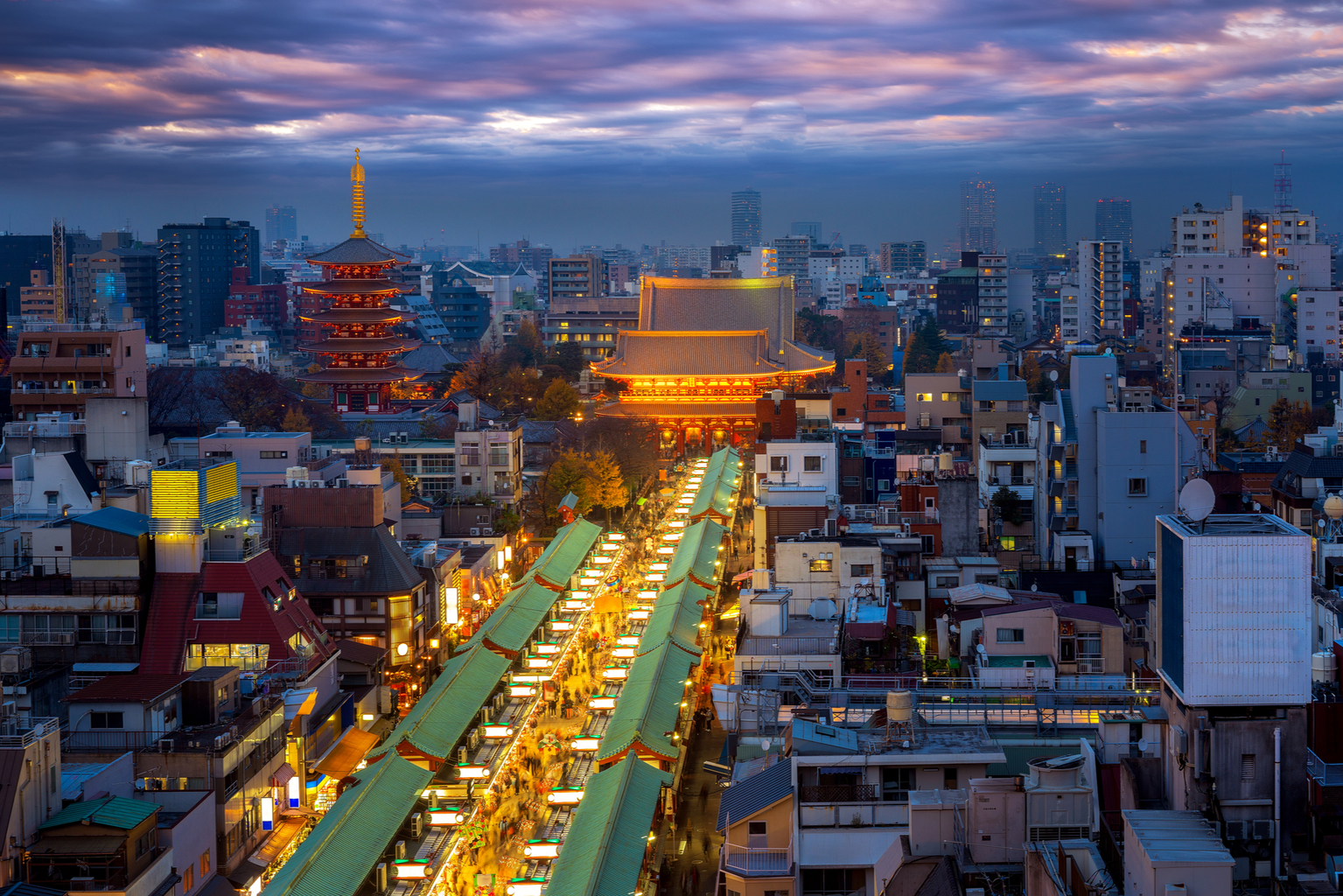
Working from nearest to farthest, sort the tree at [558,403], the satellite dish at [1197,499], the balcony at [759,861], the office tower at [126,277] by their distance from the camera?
the satellite dish at [1197,499]
the balcony at [759,861]
the tree at [558,403]
the office tower at [126,277]

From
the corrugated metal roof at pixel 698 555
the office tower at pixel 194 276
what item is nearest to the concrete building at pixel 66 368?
the corrugated metal roof at pixel 698 555

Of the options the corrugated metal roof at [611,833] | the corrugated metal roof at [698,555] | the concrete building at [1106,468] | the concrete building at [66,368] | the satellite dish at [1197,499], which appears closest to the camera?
the satellite dish at [1197,499]

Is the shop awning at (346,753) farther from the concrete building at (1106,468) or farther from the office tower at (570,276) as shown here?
the office tower at (570,276)

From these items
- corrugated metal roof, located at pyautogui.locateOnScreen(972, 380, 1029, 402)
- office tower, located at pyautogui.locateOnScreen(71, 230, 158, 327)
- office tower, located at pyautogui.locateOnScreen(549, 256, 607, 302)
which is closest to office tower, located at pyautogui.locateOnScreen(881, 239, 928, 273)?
office tower, located at pyautogui.locateOnScreen(549, 256, 607, 302)

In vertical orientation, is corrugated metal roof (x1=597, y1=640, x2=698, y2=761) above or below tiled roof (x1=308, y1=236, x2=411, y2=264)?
below

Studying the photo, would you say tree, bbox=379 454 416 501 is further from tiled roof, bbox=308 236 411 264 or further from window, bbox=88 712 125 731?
tiled roof, bbox=308 236 411 264

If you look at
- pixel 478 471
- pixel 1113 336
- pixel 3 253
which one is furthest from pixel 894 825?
pixel 3 253
